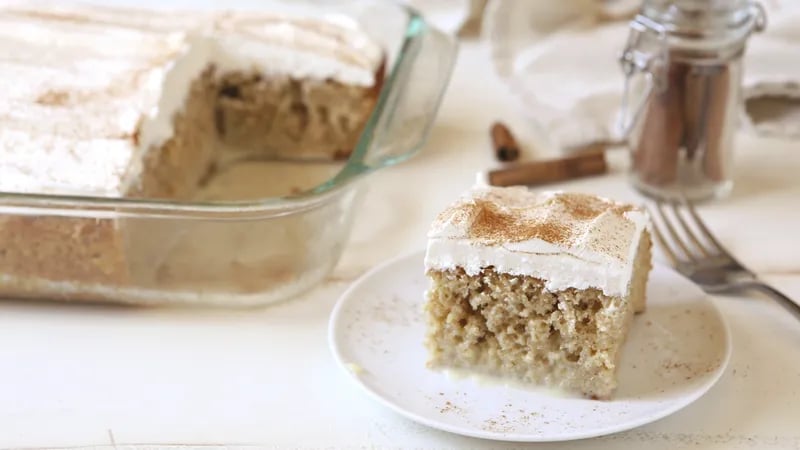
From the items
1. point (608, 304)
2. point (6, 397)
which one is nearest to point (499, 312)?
point (608, 304)

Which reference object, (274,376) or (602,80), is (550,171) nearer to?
(602,80)

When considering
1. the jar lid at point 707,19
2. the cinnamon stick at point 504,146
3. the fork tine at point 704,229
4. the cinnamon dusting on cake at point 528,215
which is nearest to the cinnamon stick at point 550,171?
the cinnamon stick at point 504,146

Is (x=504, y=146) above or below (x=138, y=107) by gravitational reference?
below

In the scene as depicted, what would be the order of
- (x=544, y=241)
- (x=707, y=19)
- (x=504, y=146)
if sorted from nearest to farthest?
(x=544, y=241)
(x=707, y=19)
(x=504, y=146)

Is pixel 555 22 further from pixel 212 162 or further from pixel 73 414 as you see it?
pixel 73 414

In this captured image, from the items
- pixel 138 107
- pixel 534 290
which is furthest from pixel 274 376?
pixel 138 107
